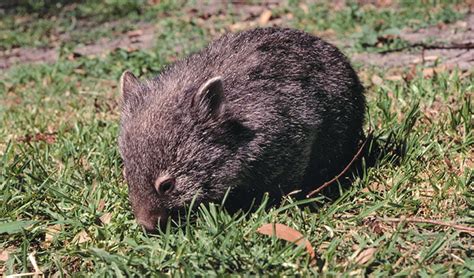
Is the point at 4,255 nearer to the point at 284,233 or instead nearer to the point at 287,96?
the point at 284,233

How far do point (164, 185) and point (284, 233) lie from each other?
2.38 feet

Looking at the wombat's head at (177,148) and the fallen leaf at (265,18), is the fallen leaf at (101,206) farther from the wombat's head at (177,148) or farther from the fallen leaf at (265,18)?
the fallen leaf at (265,18)

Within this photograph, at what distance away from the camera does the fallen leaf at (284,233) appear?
129 inches

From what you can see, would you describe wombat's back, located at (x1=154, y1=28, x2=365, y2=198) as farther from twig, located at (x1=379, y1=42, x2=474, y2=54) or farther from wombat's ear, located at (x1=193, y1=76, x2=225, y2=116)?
twig, located at (x1=379, y1=42, x2=474, y2=54)

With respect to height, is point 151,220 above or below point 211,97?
below

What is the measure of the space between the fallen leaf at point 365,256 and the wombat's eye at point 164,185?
3.58 feet

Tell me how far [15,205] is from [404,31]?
18.8 feet

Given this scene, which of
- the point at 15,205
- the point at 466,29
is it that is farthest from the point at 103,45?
the point at 15,205

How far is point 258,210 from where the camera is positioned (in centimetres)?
371

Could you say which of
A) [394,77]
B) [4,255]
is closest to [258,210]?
[4,255]

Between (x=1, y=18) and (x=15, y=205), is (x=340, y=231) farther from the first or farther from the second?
(x=1, y=18)

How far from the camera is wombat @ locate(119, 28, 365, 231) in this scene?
12.0 feet

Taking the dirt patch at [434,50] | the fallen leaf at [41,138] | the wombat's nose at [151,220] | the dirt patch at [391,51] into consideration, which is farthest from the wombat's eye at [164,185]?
the dirt patch at [434,50]

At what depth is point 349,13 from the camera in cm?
928
